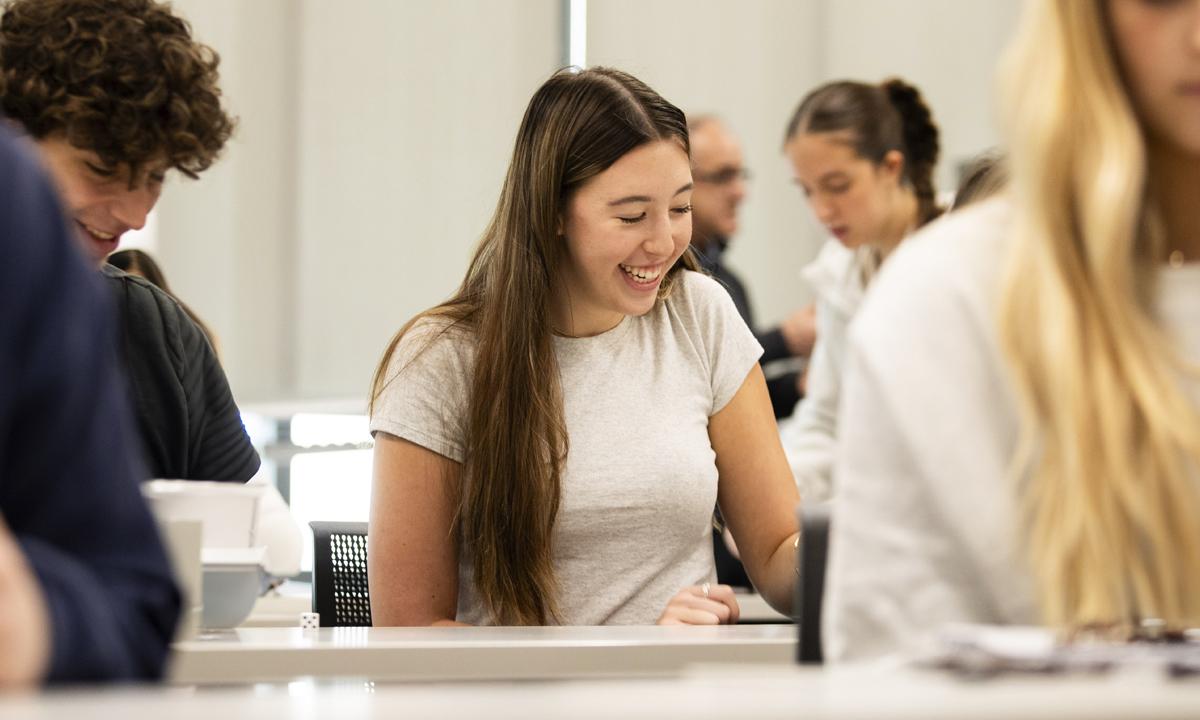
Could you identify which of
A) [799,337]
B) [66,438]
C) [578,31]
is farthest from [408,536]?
[578,31]

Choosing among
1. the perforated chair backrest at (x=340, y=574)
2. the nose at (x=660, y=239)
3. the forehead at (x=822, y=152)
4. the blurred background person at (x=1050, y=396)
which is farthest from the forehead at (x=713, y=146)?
the blurred background person at (x=1050, y=396)

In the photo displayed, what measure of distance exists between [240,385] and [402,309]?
0.53 meters

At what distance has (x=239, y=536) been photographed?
5.43ft

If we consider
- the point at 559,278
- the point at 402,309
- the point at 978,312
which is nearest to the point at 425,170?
the point at 402,309

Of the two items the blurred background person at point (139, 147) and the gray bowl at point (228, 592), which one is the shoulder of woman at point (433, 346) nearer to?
the blurred background person at point (139, 147)

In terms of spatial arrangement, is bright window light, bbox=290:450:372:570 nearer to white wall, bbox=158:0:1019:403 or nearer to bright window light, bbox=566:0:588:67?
white wall, bbox=158:0:1019:403

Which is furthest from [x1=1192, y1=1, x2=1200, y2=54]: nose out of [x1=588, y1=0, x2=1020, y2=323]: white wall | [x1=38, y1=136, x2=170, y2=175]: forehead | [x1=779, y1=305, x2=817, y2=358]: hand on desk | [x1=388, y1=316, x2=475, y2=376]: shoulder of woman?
[x1=588, y1=0, x2=1020, y2=323]: white wall

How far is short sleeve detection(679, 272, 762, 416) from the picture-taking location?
2312 mm

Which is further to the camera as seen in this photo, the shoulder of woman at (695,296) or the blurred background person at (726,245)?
the blurred background person at (726,245)

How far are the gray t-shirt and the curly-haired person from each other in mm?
290

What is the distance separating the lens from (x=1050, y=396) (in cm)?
110

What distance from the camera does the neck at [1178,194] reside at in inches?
47.1

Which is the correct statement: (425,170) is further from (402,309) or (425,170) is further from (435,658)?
(435,658)

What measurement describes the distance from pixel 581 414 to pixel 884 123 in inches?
60.3
